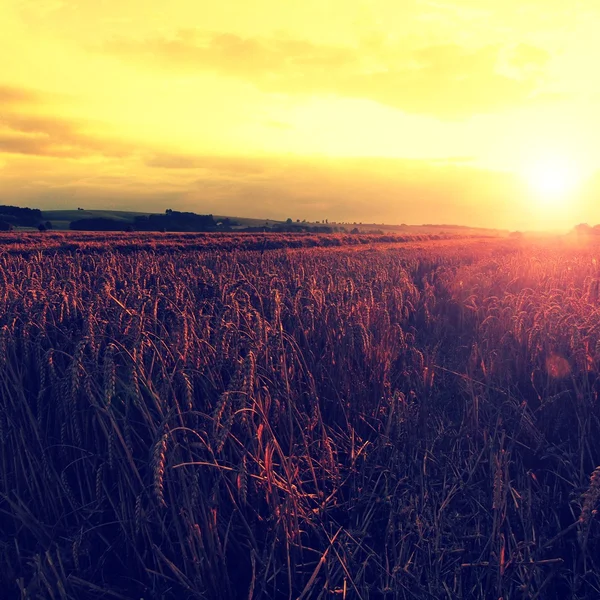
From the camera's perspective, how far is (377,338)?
4246 millimetres

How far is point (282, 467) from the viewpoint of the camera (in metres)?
2.45

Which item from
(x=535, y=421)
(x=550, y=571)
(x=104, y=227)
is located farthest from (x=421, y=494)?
(x=104, y=227)

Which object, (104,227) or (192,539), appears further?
(104,227)

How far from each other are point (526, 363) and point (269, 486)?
2.55 metres

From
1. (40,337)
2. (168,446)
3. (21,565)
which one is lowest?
(21,565)

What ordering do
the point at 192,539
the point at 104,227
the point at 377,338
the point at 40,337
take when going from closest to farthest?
1. the point at 192,539
2. the point at 40,337
3. the point at 377,338
4. the point at 104,227

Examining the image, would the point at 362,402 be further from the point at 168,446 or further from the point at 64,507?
the point at 64,507

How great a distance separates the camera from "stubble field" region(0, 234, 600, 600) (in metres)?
1.94

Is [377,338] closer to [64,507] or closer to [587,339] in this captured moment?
[587,339]

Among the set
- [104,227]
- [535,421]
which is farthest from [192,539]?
[104,227]

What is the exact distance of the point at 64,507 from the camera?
2.34 meters

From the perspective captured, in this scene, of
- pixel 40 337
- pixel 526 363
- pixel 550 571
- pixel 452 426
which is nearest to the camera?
pixel 550 571

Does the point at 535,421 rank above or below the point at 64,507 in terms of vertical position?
above

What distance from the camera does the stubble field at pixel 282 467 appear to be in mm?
1943
